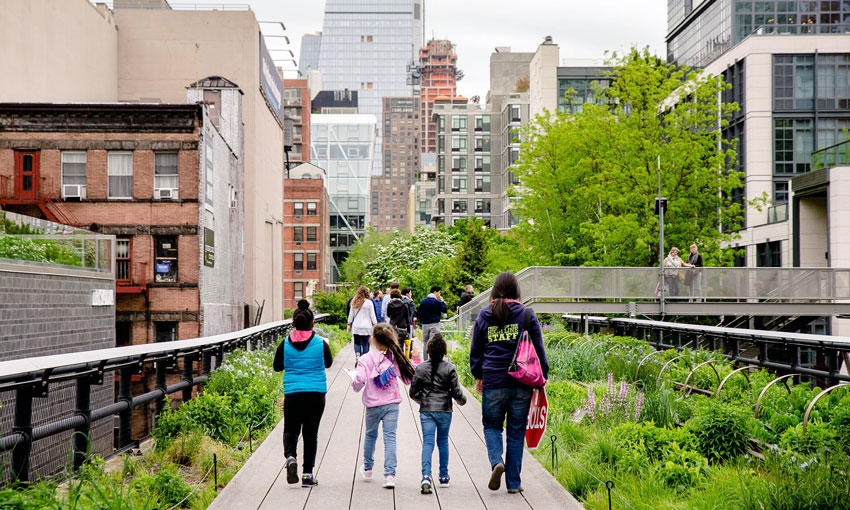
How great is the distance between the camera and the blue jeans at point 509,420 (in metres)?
8.19

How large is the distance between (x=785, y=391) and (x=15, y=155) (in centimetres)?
3766

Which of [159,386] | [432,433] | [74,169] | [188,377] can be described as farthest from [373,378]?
[74,169]

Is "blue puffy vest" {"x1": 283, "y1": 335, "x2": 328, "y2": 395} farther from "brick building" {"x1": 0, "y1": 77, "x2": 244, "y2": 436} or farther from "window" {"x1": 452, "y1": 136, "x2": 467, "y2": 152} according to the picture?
"window" {"x1": 452, "y1": 136, "x2": 467, "y2": 152}

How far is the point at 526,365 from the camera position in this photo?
8055mm

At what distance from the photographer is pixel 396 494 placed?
8.41 m

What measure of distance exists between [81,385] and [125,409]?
1049 millimetres

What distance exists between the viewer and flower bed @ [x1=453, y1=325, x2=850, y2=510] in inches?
268

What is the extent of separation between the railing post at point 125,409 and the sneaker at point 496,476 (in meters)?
3.89

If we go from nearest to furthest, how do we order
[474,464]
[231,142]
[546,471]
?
[546,471] < [474,464] < [231,142]

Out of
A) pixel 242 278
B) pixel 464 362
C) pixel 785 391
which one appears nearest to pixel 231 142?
pixel 242 278

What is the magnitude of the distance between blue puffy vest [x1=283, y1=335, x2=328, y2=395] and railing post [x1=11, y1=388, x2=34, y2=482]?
2.48 m

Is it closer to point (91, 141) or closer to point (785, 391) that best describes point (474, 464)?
point (785, 391)

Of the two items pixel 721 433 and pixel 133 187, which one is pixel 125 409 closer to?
pixel 721 433

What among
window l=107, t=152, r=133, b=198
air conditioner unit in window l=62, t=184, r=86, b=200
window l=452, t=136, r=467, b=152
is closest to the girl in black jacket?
window l=107, t=152, r=133, b=198
